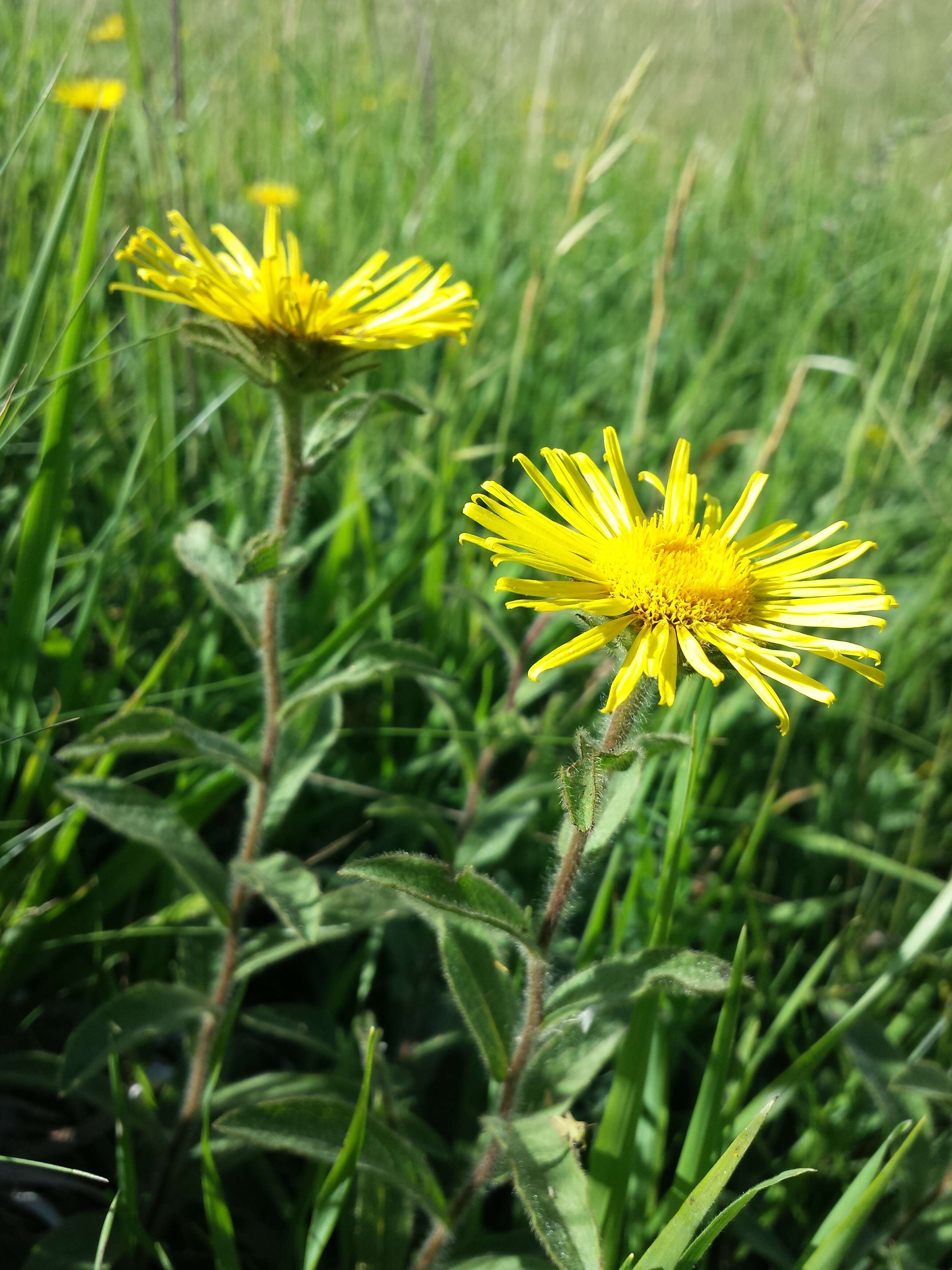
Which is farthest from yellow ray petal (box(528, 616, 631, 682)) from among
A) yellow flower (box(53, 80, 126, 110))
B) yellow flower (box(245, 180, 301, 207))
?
yellow flower (box(245, 180, 301, 207))

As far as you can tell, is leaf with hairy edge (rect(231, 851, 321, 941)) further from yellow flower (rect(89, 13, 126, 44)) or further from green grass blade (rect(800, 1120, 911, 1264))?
yellow flower (rect(89, 13, 126, 44))

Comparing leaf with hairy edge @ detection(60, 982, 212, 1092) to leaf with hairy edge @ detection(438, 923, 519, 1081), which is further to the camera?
leaf with hairy edge @ detection(60, 982, 212, 1092)

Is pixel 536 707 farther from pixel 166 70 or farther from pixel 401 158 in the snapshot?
pixel 166 70

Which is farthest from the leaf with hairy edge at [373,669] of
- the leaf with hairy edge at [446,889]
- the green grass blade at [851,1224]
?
the green grass blade at [851,1224]

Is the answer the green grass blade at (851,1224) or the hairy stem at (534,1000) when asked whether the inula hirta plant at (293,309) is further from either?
the green grass blade at (851,1224)

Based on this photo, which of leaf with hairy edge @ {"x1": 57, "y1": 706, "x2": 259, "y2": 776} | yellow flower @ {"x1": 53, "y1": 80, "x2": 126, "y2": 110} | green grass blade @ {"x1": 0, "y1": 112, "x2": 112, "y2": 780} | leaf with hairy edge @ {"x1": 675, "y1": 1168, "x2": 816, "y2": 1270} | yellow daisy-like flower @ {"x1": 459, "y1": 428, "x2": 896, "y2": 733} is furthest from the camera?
yellow flower @ {"x1": 53, "y1": 80, "x2": 126, "y2": 110}

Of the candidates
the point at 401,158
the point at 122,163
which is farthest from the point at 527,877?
the point at 401,158
